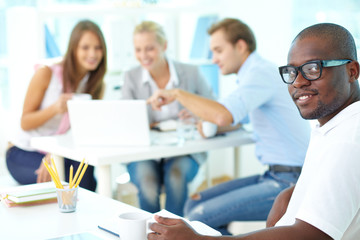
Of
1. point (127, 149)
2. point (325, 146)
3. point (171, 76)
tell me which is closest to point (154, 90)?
point (171, 76)

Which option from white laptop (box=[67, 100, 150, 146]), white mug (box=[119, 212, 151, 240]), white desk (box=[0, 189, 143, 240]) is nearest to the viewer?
white mug (box=[119, 212, 151, 240])

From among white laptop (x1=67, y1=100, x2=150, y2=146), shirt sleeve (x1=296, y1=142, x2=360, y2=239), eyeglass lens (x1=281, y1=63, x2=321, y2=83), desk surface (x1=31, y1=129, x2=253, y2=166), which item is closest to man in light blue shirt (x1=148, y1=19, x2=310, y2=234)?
desk surface (x1=31, y1=129, x2=253, y2=166)

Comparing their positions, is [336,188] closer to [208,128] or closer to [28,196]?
[28,196]

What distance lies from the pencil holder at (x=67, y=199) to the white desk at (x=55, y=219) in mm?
17

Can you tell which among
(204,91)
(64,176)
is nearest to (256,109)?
(204,91)

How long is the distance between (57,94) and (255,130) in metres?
1.14

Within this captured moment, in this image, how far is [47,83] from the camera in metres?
2.87

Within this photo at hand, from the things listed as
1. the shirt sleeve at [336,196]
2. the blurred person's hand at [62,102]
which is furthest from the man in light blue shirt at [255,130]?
the shirt sleeve at [336,196]

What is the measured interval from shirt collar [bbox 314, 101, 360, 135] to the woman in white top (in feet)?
5.57

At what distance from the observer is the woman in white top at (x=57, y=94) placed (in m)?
2.72

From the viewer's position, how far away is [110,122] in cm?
235

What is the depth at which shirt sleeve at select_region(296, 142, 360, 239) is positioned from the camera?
1.06m

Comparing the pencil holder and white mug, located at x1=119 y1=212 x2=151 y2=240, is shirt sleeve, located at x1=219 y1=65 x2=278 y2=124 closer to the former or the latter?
the pencil holder

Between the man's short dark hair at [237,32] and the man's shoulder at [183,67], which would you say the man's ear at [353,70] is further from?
the man's shoulder at [183,67]
